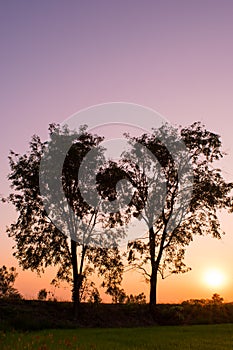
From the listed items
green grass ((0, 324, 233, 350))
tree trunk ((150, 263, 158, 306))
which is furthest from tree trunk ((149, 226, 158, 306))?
green grass ((0, 324, 233, 350))

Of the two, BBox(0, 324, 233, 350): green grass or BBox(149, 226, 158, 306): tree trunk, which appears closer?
BBox(0, 324, 233, 350): green grass

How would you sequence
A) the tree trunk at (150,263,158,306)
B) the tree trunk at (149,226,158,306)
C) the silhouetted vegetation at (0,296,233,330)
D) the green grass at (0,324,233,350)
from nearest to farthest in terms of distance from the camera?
1. the green grass at (0,324,233,350)
2. the silhouetted vegetation at (0,296,233,330)
3. the tree trunk at (150,263,158,306)
4. the tree trunk at (149,226,158,306)

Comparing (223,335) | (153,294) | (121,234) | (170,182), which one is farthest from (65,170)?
(223,335)

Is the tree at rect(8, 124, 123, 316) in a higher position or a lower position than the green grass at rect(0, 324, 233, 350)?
higher

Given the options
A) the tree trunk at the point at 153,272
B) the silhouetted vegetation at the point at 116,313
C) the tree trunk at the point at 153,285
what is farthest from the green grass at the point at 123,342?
the tree trunk at the point at 153,272

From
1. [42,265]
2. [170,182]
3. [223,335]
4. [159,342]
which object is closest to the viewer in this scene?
[159,342]

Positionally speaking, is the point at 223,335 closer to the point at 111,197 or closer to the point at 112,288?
the point at 112,288

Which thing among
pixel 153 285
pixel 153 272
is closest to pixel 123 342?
pixel 153 285

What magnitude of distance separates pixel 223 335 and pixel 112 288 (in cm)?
1663

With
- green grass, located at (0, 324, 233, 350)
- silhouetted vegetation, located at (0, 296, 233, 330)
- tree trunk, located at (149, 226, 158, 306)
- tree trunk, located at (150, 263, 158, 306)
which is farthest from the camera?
tree trunk, located at (149, 226, 158, 306)

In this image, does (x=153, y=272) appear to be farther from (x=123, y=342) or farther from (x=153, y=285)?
(x=123, y=342)

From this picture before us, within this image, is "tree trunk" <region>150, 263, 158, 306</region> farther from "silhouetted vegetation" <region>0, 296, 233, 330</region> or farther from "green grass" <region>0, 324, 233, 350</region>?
"green grass" <region>0, 324, 233, 350</region>

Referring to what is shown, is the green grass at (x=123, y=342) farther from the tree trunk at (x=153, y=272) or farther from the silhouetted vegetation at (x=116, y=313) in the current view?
the tree trunk at (x=153, y=272)

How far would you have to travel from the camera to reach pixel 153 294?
42.6 metres
